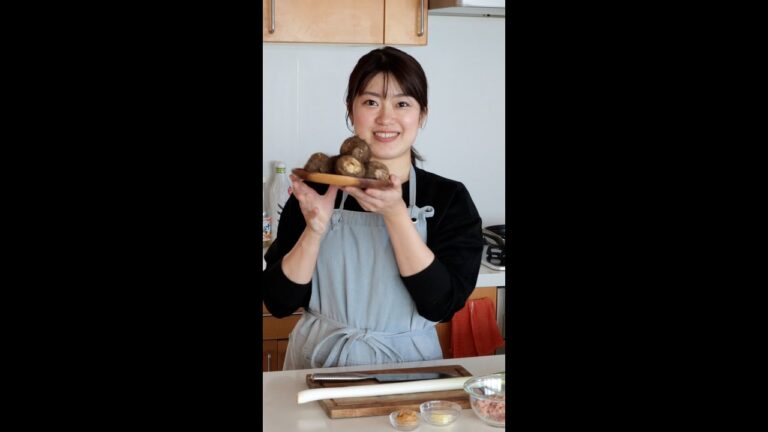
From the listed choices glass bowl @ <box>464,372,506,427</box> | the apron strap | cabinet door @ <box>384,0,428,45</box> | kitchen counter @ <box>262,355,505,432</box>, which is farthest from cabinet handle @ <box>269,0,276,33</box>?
glass bowl @ <box>464,372,506,427</box>

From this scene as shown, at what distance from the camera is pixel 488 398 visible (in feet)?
3.94

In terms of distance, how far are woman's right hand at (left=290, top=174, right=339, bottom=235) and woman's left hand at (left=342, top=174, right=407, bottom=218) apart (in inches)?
3.0

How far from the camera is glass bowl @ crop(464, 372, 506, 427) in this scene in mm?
1189

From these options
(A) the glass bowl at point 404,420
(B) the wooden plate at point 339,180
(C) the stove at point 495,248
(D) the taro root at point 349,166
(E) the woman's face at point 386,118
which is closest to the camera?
(A) the glass bowl at point 404,420

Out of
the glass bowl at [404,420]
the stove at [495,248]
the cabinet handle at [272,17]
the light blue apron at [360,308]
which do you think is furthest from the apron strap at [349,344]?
the cabinet handle at [272,17]

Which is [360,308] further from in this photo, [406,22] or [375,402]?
[406,22]

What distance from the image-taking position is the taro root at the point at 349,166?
5.16 ft

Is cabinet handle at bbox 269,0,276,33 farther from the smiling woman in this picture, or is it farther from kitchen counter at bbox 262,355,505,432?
kitchen counter at bbox 262,355,505,432

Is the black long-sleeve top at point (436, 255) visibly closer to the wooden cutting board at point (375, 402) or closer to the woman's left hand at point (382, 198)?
the woman's left hand at point (382, 198)

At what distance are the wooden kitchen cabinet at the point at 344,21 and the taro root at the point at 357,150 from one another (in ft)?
3.05

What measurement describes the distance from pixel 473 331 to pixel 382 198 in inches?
40.2

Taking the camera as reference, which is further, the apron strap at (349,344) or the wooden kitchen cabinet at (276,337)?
the wooden kitchen cabinet at (276,337)

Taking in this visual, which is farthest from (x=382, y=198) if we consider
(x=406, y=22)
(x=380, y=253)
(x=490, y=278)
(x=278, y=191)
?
(x=278, y=191)

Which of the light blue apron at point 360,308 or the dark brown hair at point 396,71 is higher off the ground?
the dark brown hair at point 396,71
